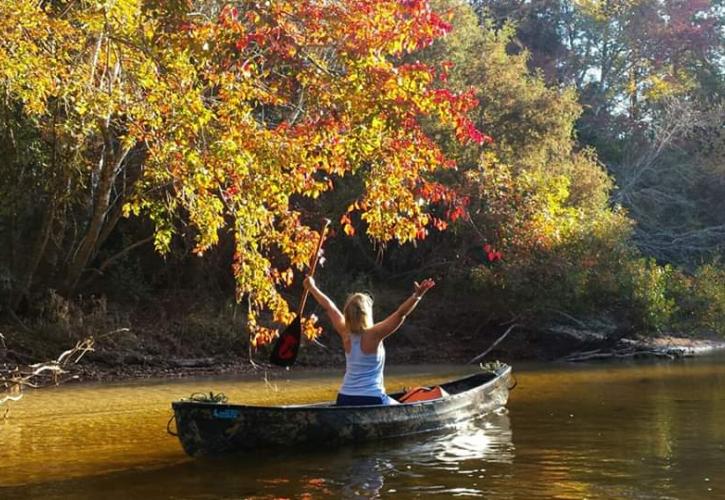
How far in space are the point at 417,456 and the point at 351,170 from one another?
2.92 m

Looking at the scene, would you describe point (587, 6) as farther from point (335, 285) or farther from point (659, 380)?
point (659, 380)

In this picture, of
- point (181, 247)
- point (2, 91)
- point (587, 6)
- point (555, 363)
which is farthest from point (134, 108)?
point (587, 6)

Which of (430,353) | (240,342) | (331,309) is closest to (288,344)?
(331,309)

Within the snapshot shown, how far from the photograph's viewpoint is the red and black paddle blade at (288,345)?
9.84 metres

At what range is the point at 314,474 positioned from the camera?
27.2 feet

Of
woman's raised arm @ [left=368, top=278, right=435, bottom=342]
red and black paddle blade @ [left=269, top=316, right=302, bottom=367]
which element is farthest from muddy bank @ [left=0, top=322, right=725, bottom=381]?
woman's raised arm @ [left=368, top=278, right=435, bottom=342]

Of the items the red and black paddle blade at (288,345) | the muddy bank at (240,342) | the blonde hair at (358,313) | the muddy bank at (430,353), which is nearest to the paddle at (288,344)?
the red and black paddle blade at (288,345)

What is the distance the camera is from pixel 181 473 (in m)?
8.32

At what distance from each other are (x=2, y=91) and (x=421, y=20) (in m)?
8.84

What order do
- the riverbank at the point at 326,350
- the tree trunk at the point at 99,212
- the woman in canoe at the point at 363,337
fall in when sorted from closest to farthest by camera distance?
the woman in canoe at the point at 363,337 → the tree trunk at the point at 99,212 → the riverbank at the point at 326,350

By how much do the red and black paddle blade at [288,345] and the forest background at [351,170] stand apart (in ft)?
1.61

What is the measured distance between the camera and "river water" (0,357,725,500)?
7656 millimetres

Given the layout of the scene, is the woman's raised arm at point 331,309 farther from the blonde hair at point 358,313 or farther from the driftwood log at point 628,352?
the driftwood log at point 628,352

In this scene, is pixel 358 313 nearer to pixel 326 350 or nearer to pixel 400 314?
pixel 400 314
